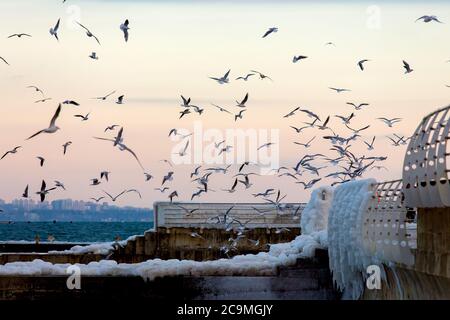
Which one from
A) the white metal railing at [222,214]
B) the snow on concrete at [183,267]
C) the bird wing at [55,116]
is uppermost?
the bird wing at [55,116]

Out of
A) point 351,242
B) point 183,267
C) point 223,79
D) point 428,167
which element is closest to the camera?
point 428,167

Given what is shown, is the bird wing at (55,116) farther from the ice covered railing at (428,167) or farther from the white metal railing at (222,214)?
the white metal railing at (222,214)

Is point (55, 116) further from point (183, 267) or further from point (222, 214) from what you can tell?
point (222, 214)

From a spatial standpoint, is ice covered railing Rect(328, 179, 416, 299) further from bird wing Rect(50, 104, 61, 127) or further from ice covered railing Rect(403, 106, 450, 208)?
bird wing Rect(50, 104, 61, 127)

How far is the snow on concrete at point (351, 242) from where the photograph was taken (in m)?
32.3

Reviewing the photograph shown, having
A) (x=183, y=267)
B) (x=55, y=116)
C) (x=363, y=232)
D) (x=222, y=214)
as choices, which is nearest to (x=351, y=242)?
(x=363, y=232)

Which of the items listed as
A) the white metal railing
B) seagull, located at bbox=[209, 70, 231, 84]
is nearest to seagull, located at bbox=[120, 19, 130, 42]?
seagull, located at bbox=[209, 70, 231, 84]

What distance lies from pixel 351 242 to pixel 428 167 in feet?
21.4

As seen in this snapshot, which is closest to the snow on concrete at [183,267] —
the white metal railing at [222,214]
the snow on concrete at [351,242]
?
the snow on concrete at [351,242]

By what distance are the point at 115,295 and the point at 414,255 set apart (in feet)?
27.0

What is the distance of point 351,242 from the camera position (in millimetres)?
32562

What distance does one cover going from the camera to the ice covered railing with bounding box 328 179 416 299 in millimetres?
29719

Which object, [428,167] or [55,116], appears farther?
[55,116]
